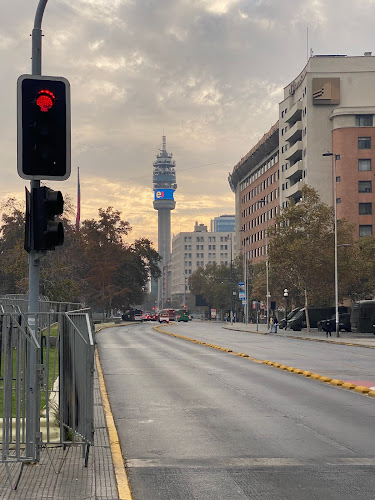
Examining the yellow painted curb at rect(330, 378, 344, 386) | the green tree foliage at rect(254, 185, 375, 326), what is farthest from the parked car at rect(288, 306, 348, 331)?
the yellow painted curb at rect(330, 378, 344, 386)

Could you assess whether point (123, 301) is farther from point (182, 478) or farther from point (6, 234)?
point (182, 478)

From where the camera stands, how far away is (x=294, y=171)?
11169cm

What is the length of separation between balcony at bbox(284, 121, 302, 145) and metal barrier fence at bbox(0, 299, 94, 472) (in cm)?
10236

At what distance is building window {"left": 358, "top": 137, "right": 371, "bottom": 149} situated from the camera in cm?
10150

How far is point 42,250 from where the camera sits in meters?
9.56

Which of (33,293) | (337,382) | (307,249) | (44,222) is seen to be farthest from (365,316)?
(44,222)

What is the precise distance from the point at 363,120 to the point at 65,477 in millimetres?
99255

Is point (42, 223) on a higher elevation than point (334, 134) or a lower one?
lower

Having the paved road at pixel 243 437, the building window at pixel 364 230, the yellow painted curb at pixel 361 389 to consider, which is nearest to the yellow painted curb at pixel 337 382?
the paved road at pixel 243 437

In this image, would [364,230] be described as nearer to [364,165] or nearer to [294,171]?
[364,165]

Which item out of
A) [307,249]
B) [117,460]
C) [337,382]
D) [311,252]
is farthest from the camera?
[311,252]

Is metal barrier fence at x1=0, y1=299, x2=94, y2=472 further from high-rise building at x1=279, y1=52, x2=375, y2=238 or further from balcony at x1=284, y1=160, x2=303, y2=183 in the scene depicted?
balcony at x1=284, y1=160, x2=303, y2=183

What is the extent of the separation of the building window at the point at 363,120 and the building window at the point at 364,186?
7.86 m

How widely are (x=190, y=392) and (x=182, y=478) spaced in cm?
920
